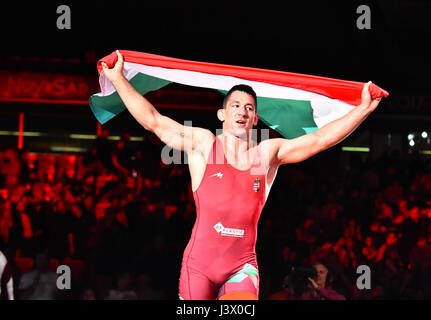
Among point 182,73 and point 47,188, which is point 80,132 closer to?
point 47,188

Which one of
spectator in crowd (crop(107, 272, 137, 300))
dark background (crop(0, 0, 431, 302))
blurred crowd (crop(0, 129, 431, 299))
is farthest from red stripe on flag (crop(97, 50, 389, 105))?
dark background (crop(0, 0, 431, 302))

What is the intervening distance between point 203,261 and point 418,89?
852cm

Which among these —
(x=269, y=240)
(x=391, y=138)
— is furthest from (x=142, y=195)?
(x=391, y=138)

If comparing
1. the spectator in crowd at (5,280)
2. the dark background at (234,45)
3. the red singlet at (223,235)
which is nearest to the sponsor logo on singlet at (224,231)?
the red singlet at (223,235)

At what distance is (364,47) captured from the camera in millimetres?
11453

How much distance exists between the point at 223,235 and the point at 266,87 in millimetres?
1395

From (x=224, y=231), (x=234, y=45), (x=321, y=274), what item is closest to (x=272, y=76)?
(x=224, y=231)

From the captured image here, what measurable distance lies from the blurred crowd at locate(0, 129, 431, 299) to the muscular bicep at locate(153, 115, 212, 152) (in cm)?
331

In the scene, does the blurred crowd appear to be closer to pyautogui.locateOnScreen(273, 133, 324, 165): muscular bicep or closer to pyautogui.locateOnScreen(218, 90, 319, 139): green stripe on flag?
pyautogui.locateOnScreen(218, 90, 319, 139): green stripe on flag

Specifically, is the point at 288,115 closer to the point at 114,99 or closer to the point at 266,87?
the point at 266,87

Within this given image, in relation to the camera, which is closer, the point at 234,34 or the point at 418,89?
the point at 418,89

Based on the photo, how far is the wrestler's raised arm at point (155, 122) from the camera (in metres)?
3.90

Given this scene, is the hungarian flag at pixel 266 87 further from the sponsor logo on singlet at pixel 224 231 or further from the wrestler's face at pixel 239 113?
the sponsor logo on singlet at pixel 224 231

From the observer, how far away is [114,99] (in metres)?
4.60
